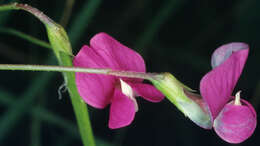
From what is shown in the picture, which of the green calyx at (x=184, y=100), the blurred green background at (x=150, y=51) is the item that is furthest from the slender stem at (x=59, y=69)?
the blurred green background at (x=150, y=51)

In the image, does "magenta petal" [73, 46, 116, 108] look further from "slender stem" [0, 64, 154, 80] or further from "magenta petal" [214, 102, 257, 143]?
"magenta petal" [214, 102, 257, 143]

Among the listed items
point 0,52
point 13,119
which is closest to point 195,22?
point 0,52

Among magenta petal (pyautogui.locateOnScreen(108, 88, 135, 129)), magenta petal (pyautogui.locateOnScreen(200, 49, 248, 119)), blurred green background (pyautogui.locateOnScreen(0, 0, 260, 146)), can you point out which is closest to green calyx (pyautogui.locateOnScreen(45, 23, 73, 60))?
magenta petal (pyautogui.locateOnScreen(108, 88, 135, 129))

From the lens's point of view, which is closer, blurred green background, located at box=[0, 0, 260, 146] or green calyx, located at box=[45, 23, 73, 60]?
green calyx, located at box=[45, 23, 73, 60]

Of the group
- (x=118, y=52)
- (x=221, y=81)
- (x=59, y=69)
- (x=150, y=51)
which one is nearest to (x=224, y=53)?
(x=221, y=81)

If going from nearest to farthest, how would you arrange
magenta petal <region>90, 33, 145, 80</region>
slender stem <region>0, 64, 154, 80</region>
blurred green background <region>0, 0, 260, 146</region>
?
slender stem <region>0, 64, 154, 80</region>, magenta petal <region>90, 33, 145, 80</region>, blurred green background <region>0, 0, 260, 146</region>

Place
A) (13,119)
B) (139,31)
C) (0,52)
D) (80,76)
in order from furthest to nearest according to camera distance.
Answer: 1. (139,31)
2. (0,52)
3. (13,119)
4. (80,76)

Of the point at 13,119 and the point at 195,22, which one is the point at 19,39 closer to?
the point at 13,119

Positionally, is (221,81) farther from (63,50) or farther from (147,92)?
(63,50)
